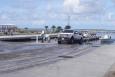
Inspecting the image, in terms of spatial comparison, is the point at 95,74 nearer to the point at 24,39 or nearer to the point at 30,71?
the point at 30,71

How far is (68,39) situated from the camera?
50750 mm

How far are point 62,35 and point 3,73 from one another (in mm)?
35892

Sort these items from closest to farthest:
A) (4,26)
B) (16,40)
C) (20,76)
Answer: (20,76) → (16,40) → (4,26)

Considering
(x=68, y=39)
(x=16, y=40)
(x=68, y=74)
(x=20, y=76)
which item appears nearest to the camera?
(x=20, y=76)

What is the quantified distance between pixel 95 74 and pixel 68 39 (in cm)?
3443

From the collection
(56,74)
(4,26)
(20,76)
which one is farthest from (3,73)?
(4,26)

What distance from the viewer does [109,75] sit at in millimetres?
15469

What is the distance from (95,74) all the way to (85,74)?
0.53m

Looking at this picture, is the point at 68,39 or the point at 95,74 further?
the point at 68,39

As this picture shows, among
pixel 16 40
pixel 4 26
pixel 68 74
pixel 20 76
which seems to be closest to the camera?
pixel 20 76

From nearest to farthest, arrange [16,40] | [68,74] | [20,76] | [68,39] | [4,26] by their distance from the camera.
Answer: [20,76], [68,74], [68,39], [16,40], [4,26]

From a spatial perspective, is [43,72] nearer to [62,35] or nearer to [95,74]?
[95,74]

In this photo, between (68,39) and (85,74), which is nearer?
(85,74)

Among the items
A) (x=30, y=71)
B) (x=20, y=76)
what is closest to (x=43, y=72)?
(x=30, y=71)
